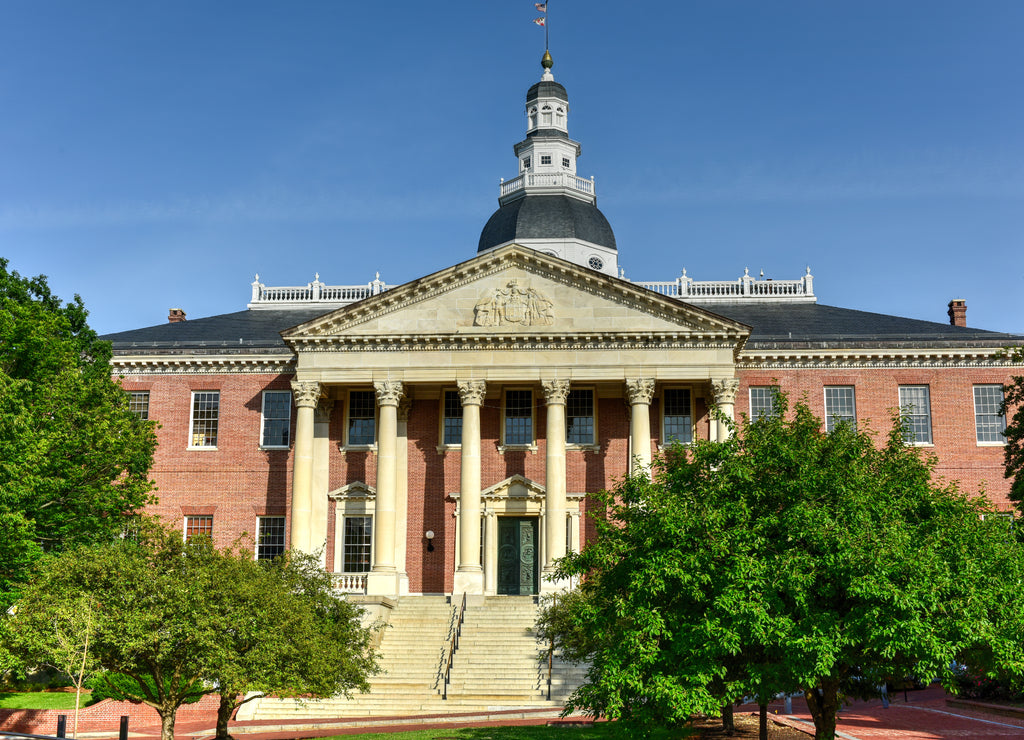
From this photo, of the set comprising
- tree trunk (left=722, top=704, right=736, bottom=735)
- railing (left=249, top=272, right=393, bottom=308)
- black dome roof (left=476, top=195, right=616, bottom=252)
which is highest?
black dome roof (left=476, top=195, right=616, bottom=252)

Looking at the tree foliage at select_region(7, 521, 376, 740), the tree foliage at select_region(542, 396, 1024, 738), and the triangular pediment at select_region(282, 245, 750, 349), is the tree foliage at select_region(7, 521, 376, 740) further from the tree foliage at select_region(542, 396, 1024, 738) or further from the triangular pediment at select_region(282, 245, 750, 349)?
the triangular pediment at select_region(282, 245, 750, 349)

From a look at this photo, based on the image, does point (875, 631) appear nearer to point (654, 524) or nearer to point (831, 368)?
point (654, 524)

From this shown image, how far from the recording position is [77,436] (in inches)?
1294

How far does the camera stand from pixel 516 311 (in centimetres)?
4031

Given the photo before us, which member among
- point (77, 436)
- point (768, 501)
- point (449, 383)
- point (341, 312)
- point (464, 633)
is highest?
point (341, 312)

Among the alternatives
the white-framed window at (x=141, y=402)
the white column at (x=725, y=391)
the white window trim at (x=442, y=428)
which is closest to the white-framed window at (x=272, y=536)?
the white-framed window at (x=141, y=402)

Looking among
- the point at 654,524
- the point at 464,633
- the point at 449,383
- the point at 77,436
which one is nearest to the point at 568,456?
the point at 449,383

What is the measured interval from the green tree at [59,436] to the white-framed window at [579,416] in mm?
15424

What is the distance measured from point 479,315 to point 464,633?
1144 centimetres

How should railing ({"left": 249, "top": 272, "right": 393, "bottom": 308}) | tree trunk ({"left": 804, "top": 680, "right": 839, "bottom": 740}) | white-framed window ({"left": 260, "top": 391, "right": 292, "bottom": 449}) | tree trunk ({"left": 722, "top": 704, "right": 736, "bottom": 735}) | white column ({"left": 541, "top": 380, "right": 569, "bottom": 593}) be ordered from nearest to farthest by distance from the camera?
tree trunk ({"left": 804, "top": 680, "right": 839, "bottom": 740}), tree trunk ({"left": 722, "top": 704, "right": 736, "bottom": 735}), white column ({"left": 541, "top": 380, "right": 569, "bottom": 593}), white-framed window ({"left": 260, "top": 391, "right": 292, "bottom": 449}), railing ({"left": 249, "top": 272, "right": 393, "bottom": 308})

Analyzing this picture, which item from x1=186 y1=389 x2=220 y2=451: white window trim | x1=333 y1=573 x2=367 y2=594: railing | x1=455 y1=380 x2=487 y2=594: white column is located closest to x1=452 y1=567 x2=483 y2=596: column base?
x1=455 y1=380 x2=487 y2=594: white column

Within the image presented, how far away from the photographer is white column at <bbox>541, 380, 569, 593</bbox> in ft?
126

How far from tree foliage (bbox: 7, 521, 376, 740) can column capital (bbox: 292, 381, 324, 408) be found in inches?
650

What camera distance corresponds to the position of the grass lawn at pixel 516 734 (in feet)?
79.4
